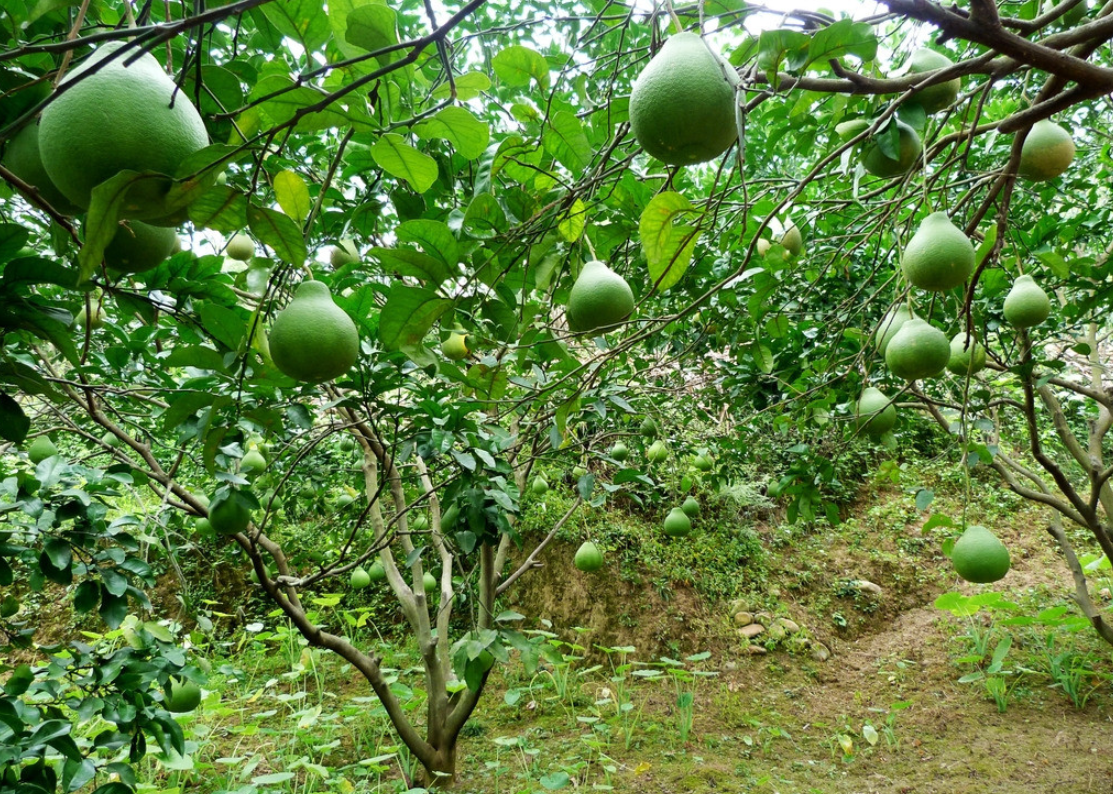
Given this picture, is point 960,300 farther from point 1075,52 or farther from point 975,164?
point 1075,52

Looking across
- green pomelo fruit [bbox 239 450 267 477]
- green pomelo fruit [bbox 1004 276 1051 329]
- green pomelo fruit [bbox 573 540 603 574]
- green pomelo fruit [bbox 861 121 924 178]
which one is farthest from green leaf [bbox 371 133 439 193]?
green pomelo fruit [bbox 573 540 603 574]

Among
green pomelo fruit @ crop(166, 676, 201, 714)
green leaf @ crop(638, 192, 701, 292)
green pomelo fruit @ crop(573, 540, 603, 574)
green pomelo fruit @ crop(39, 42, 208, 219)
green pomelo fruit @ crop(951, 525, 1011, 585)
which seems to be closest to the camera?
green pomelo fruit @ crop(39, 42, 208, 219)

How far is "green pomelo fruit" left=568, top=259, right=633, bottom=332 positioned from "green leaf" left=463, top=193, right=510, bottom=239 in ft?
0.44

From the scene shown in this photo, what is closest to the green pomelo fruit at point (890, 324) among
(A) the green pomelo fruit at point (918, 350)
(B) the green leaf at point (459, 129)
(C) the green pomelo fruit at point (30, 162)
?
(A) the green pomelo fruit at point (918, 350)

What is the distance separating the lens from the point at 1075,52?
36.0 inches

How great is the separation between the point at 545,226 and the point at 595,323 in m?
0.15

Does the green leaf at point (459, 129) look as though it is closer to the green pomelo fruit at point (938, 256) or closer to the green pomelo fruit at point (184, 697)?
the green pomelo fruit at point (938, 256)

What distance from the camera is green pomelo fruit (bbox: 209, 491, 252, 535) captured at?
1515mm

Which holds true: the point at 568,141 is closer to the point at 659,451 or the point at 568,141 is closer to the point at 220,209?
the point at 220,209

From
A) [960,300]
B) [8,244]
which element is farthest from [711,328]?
[8,244]

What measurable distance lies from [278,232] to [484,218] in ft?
1.11

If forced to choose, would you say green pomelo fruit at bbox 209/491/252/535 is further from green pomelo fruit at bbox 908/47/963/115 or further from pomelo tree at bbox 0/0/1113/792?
green pomelo fruit at bbox 908/47/963/115

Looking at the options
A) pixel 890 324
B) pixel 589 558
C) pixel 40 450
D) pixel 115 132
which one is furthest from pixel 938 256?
pixel 40 450

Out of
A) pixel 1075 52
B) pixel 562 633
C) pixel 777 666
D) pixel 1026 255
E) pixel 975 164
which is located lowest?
pixel 777 666
